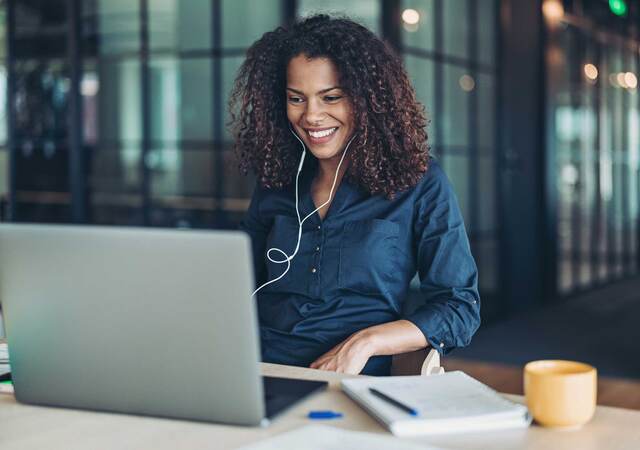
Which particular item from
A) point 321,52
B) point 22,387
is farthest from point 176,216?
point 22,387

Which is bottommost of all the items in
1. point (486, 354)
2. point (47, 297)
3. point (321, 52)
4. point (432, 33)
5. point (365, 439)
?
point (486, 354)

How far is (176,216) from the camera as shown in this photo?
17.1ft

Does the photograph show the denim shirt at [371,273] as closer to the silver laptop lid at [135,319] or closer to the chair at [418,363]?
the chair at [418,363]

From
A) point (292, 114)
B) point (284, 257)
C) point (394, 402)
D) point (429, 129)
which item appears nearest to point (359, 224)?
point (284, 257)

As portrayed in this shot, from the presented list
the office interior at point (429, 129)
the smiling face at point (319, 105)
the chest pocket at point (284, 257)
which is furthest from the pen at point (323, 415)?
the office interior at point (429, 129)

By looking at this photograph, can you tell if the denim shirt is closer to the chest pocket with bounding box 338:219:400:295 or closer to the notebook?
the chest pocket with bounding box 338:219:400:295

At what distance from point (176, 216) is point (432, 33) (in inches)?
73.0

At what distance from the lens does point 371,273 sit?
1.92 metres

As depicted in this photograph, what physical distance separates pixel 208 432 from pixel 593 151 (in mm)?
6679

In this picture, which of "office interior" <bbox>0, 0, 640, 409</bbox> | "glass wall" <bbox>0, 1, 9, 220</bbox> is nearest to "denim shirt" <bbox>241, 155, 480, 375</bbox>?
"office interior" <bbox>0, 0, 640, 409</bbox>

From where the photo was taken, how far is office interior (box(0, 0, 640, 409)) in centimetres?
500

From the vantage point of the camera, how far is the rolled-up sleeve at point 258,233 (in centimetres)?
215

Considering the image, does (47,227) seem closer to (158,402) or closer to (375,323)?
(158,402)

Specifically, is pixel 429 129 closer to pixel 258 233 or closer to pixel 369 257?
pixel 258 233
